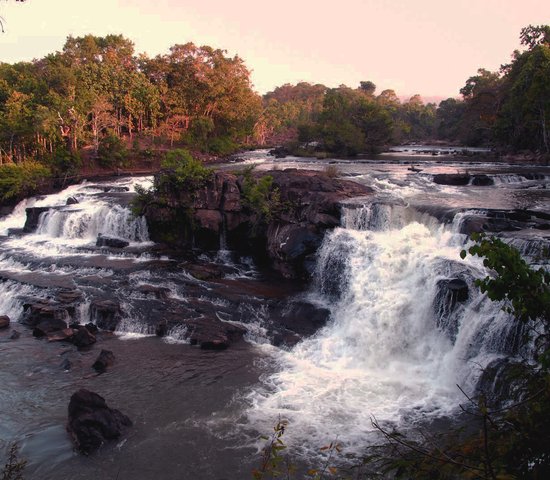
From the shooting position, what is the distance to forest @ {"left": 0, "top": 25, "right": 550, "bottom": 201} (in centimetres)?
3288

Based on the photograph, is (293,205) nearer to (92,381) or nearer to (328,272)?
(328,272)

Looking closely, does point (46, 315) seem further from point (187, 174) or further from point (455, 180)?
point (455, 180)

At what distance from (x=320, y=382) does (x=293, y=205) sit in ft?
28.3

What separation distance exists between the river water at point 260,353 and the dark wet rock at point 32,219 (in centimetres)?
308

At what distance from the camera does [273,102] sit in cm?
9031

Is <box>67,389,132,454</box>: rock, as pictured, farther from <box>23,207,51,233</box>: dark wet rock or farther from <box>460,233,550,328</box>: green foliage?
<box>23,207,51,233</box>: dark wet rock

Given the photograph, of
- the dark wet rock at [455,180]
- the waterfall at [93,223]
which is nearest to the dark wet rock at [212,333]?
the waterfall at [93,223]

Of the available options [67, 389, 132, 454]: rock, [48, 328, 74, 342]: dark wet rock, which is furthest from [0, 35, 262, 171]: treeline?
[67, 389, 132, 454]: rock

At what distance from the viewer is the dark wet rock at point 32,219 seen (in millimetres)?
23427

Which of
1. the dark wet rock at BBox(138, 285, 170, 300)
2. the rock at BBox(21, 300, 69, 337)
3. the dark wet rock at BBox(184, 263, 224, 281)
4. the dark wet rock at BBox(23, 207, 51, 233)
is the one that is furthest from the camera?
the dark wet rock at BBox(23, 207, 51, 233)

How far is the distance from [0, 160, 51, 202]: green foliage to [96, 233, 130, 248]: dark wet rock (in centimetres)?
927

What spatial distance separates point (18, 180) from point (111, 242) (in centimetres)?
1047

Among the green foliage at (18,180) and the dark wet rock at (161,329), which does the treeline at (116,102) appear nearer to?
the green foliage at (18,180)

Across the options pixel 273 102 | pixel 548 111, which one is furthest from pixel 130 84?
pixel 273 102
